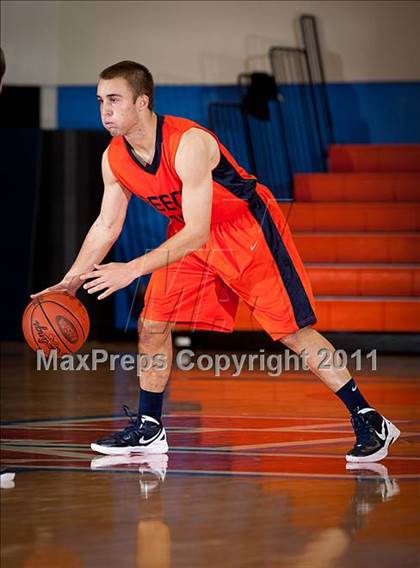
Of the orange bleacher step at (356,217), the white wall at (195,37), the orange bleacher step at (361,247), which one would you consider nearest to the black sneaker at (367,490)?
the orange bleacher step at (361,247)

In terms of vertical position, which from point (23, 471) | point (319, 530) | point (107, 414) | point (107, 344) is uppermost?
point (107, 344)

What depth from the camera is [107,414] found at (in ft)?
18.6

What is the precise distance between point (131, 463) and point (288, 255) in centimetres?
94

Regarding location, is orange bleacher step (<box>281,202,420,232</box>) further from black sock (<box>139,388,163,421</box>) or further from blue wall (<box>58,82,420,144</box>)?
black sock (<box>139,388,163,421</box>)

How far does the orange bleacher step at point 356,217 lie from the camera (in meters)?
10.0

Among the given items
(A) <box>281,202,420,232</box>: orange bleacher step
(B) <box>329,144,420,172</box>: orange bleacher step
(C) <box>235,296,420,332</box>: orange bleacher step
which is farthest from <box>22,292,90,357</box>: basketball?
(B) <box>329,144,420,172</box>: orange bleacher step

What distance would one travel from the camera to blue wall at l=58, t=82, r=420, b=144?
10695mm

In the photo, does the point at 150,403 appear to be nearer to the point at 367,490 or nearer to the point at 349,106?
the point at 367,490

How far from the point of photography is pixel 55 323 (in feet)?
13.8

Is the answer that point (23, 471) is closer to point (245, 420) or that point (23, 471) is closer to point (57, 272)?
point (245, 420)

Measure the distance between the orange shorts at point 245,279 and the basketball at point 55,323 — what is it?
0.30 meters

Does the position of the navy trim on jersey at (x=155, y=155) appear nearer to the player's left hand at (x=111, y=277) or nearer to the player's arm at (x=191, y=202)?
the player's arm at (x=191, y=202)

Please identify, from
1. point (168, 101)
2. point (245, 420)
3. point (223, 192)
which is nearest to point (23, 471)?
point (223, 192)

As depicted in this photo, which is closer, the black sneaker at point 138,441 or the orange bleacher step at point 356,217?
the black sneaker at point 138,441
